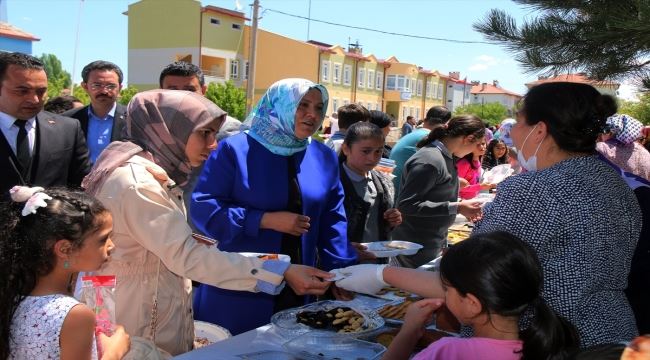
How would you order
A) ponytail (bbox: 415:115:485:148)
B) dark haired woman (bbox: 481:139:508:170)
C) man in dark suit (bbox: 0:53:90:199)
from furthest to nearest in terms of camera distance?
dark haired woman (bbox: 481:139:508:170), ponytail (bbox: 415:115:485:148), man in dark suit (bbox: 0:53:90:199)

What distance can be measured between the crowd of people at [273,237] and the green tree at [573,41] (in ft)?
1.63

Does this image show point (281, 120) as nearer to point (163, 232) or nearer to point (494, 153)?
point (163, 232)

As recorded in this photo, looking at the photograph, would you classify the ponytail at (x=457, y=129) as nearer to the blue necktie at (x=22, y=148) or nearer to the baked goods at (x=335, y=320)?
the baked goods at (x=335, y=320)

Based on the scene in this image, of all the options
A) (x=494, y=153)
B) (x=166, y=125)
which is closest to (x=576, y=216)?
(x=166, y=125)

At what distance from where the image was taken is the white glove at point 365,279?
6.36 feet

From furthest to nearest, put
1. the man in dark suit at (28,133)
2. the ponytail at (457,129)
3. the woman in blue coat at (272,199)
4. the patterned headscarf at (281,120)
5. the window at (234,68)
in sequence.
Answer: the window at (234,68)
the ponytail at (457,129)
the man in dark suit at (28,133)
the patterned headscarf at (281,120)
the woman in blue coat at (272,199)

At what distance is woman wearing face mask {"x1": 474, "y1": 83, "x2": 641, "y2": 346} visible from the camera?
1.49 m

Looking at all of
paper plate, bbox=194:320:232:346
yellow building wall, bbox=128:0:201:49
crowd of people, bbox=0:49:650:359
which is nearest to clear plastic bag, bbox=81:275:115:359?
crowd of people, bbox=0:49:650:359

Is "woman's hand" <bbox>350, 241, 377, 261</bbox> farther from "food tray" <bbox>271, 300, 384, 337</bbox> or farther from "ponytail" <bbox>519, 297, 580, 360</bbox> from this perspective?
"ponytail" <bbox>519, 297, 580, 360</bbox>

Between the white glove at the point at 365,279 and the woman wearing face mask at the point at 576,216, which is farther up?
the woman wearing face mask at the point at 576,216

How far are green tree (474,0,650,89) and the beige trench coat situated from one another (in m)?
1.57

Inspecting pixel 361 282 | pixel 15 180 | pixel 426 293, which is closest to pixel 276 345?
pixel 361 282

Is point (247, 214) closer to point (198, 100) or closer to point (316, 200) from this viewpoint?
point (316, 200)

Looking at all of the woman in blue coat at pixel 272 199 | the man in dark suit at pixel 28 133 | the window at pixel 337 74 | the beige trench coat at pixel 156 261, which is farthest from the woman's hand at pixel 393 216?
the window at pixel 337 74
